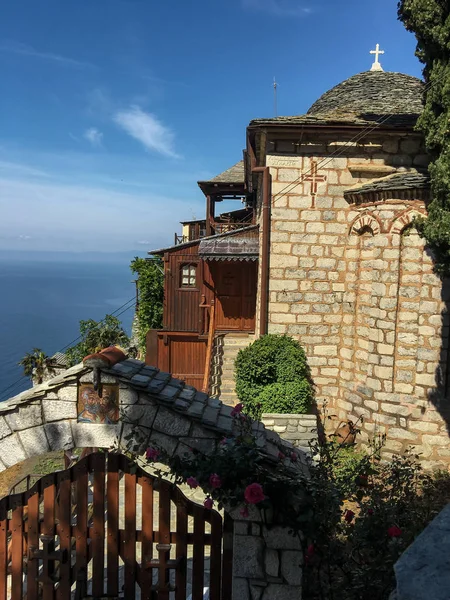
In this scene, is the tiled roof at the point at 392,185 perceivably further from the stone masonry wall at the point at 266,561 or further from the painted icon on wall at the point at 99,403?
the painted icon on wall at the point at 99,403

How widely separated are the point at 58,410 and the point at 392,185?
773 cm

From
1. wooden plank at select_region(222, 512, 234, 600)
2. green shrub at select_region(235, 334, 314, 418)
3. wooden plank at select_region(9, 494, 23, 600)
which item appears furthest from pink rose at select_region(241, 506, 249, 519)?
green shrub at select_region(235, 334, 314, 418)

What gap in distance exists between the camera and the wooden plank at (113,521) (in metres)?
3.96

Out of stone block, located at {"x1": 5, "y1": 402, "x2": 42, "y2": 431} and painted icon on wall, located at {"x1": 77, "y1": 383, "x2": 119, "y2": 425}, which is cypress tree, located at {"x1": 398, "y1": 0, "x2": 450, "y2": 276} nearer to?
painted icon on wall, located at {"x1": 77, "y1": 383, "x2": 119, "y2": 425}

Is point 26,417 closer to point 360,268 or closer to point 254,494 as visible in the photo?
point 254,494

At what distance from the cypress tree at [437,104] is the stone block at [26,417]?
6.17 metres

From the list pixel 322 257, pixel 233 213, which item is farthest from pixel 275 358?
pixel 233 213

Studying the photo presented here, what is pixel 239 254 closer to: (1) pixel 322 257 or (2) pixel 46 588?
(1) pixel 322 257

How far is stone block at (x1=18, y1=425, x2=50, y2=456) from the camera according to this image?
384 centimetres

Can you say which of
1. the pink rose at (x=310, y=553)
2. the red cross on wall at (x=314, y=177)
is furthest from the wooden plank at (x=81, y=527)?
the red cross on wall at (x=314, y=177)

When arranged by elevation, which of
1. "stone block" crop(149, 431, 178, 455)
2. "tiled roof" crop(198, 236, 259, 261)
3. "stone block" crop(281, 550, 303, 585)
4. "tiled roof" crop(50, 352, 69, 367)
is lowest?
"tiled roof" crop(50, 352, 69, 367)

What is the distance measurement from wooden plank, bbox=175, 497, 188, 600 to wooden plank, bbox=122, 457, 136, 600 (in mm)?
384

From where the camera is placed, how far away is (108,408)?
383cm

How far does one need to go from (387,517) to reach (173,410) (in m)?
2.17
